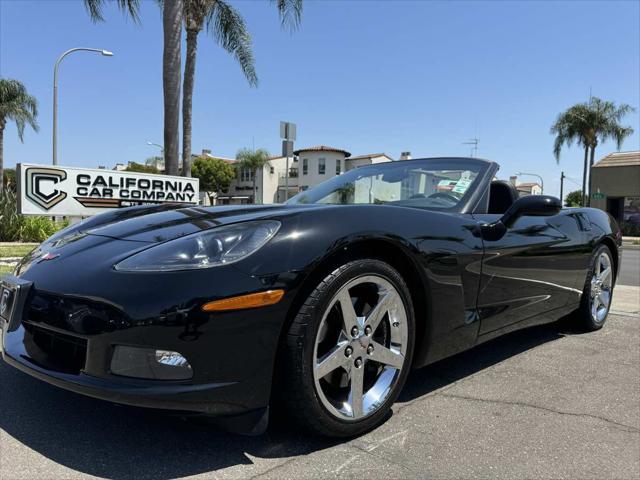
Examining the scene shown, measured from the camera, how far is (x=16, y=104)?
30109 millimetres

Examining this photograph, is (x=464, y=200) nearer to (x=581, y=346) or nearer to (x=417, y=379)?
(x=417, y=379)

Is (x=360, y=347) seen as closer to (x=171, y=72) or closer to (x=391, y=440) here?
(x=391, y=440)

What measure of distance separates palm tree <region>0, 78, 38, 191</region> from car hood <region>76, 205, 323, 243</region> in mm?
32067

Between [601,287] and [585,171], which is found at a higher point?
[585,171]

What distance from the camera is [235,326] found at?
185 cm

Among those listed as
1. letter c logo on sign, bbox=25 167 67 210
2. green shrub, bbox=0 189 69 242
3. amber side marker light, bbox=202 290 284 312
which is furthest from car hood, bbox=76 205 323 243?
green shrub, bbox=0 189 69 242

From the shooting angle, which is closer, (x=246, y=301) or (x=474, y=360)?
(x=246, y=301)

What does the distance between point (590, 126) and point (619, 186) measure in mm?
4631

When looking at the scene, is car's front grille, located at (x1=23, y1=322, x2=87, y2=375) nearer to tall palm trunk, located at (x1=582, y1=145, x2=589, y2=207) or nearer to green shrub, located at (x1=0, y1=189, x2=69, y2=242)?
green shrub, located at (x1=0, y1=189, x2=69, y2=242)

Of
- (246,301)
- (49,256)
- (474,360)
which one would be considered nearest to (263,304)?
(246,301)

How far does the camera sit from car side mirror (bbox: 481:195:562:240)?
2.90 m

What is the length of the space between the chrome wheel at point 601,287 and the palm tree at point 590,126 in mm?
34095

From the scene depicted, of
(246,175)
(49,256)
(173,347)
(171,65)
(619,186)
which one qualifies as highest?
(246,175)

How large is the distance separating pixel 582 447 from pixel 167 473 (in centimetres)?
174
